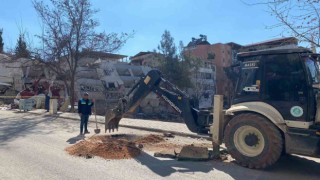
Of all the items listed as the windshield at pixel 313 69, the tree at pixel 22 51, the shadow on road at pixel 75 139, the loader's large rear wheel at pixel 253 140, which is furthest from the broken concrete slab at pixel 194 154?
the tree at pixel 22 51

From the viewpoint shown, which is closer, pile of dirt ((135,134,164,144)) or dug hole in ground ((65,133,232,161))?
dug hole in ground ((65,133,232,161))

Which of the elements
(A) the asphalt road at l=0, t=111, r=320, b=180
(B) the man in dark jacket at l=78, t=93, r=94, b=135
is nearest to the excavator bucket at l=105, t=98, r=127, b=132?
(A) the asphalt road at l=0, t=111, r=320, b=180

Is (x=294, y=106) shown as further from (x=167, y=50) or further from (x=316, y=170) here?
(x=167, y=50)

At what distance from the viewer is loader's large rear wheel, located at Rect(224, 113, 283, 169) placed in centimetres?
700

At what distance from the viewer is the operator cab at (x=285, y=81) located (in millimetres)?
6877

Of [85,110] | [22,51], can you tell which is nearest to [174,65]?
[22,51]

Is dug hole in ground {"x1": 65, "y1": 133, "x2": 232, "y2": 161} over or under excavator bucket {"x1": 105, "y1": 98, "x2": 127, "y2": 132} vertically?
under

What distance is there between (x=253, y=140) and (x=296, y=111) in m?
1.13

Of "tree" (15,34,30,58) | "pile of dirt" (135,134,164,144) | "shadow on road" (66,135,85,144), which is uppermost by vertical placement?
"tree" (15,34,30,58)

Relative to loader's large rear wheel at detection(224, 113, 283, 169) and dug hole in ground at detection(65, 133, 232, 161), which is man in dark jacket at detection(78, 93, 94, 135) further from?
loader's large rear wheel at detection(224, 113, 283, 169)

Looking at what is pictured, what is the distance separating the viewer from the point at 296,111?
696 cm

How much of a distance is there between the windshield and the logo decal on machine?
0.66m

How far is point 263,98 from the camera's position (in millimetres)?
7441

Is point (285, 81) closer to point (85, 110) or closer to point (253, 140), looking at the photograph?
point (253, 140)
